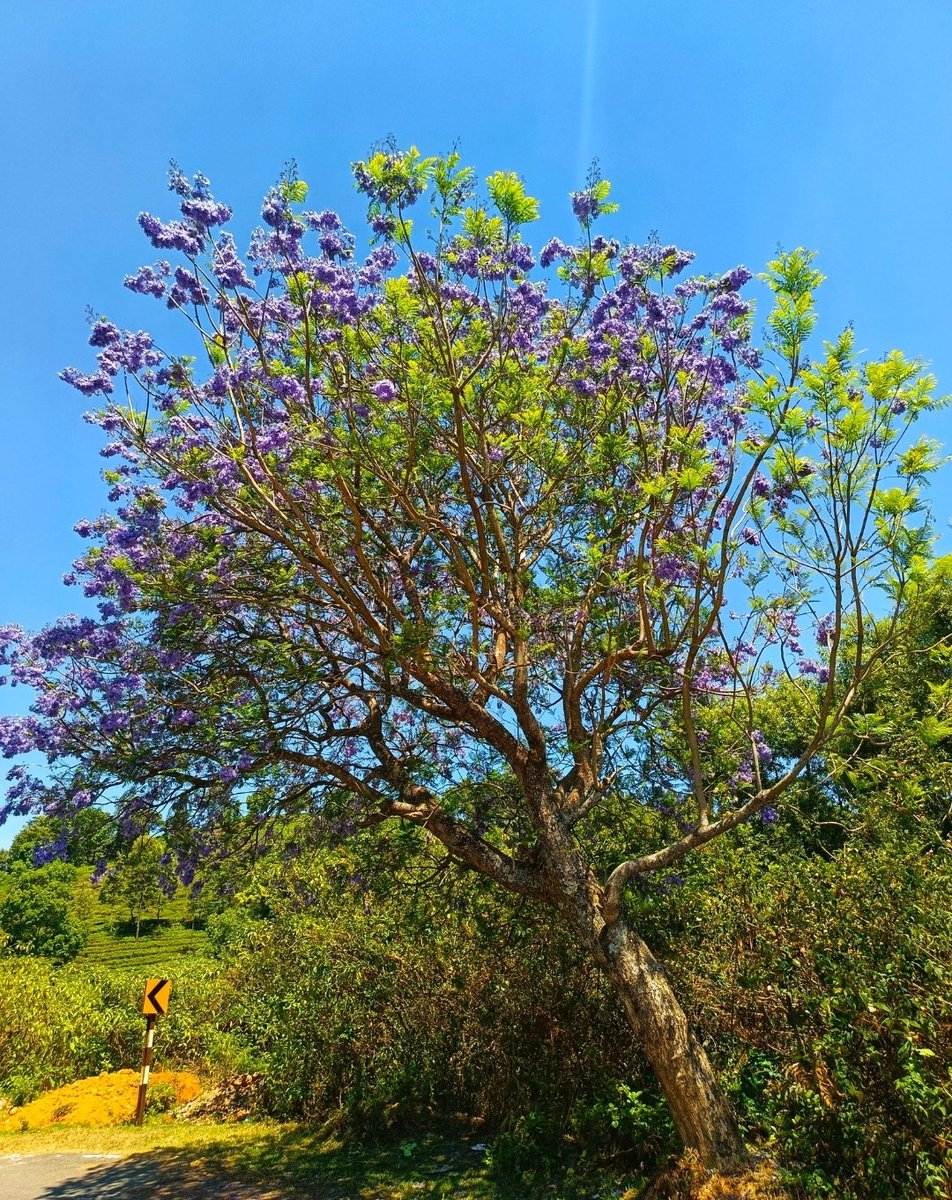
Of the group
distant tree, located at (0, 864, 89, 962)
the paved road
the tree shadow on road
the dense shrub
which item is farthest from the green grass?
the tree shadow on road

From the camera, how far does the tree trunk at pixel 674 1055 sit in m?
4.68

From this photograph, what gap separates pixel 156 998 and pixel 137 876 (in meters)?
4.21

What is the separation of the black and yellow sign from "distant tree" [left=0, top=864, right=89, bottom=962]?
29784 mm

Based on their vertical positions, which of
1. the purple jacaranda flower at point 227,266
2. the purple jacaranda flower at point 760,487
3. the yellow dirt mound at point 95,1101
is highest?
the purple jacaranda flower at point 227,266

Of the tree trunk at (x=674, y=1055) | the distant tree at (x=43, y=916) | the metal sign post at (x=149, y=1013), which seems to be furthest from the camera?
the distant tree at (x=43, y=916)

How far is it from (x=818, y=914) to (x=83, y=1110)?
9.63 m

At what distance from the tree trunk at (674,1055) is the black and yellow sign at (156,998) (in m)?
6.87

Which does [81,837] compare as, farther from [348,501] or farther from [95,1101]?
[95,1101]

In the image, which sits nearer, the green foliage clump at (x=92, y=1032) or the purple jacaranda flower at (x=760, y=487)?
the purple jacaranda flower at (x=760, y=487)

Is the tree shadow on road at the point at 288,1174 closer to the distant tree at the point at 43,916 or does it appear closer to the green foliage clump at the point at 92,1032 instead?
the green foliage clump at the point at 92,1032

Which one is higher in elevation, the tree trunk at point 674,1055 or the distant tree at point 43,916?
the distant tree at point 43,916

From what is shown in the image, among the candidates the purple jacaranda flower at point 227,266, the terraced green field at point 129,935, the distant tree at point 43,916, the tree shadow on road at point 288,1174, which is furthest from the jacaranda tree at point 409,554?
the distant tree at point 43,916

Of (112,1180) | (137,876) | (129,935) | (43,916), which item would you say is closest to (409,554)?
(137,876)

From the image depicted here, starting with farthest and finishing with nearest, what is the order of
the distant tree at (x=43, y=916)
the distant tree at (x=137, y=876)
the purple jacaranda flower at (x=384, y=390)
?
1. the distant tree at (x=43, y=916)
2. the distant tree at (x=137, y=876)
3. the purple jacaranda flower at (x=384, y=390)
